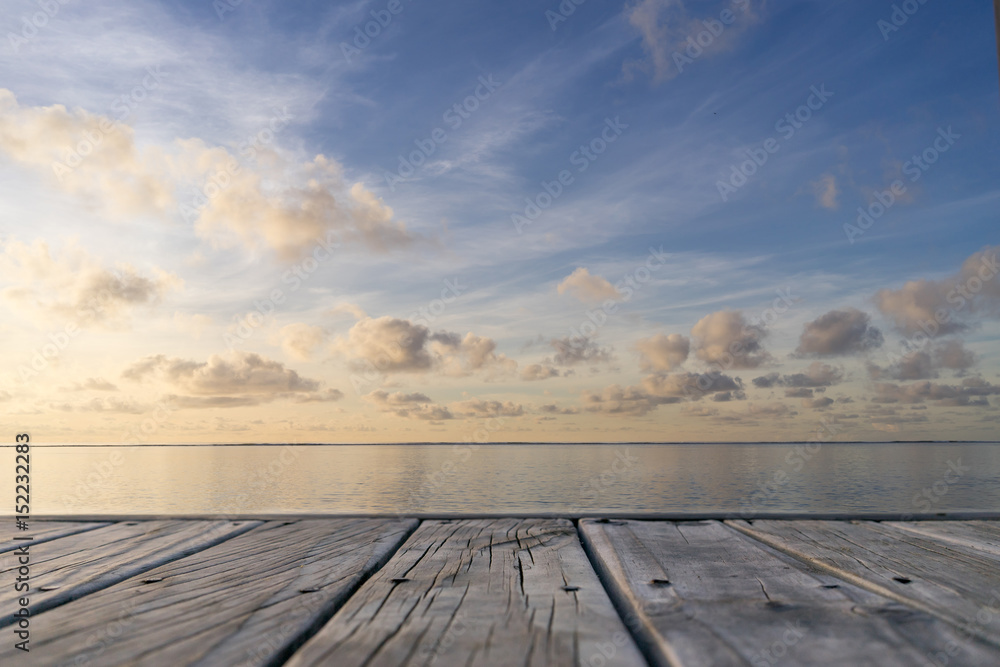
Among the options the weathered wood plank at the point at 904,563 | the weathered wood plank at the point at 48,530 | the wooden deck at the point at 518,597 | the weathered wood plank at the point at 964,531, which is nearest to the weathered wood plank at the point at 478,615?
the wooden deck at the point at 518,597

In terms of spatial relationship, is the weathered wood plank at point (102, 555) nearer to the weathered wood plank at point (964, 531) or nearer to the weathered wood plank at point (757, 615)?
the weathered wood plank at point (757, 615)

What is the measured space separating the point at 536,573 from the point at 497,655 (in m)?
0.81

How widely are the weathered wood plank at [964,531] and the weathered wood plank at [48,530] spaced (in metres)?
4.51

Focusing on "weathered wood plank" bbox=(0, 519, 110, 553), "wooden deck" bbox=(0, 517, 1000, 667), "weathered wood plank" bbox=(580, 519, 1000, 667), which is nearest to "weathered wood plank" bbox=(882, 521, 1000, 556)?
"wooden deck" bbox=(0, 517, 1000, 667)

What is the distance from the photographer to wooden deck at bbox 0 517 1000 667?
1541 mm

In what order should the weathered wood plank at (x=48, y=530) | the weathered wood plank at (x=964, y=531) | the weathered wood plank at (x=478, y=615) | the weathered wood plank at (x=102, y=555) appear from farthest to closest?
the weathered wood plank at (x=48, y=530) → the weathered wood plank at (x=964, y=531) → the weathered wood plank at (x=102, y=555) → the weathered wood plank at (x=478, y=615)

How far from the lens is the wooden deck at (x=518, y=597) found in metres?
1.54

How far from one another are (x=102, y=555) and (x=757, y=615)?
9.08ft

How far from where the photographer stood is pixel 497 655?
150 cm

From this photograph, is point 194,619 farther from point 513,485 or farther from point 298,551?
point 513,485

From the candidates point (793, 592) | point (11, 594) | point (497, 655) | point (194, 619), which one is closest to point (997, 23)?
point (793, 592)

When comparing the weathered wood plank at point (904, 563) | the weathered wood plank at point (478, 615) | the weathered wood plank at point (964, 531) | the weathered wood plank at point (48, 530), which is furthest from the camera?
the weathered wood plank at point (48, 530)

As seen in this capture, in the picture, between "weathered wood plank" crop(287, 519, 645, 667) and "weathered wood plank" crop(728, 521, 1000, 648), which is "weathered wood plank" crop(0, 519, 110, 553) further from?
"weathered wood plank" crop(728, 521, 1000, 648)

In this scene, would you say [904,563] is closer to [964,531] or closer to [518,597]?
[964,531]
